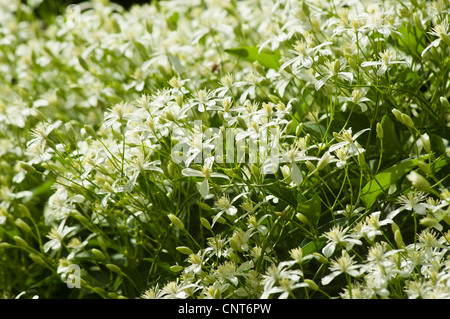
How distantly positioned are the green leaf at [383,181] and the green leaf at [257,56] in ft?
0.91

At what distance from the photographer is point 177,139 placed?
0.68 meters

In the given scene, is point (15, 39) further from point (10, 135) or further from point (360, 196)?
point (360, 196)

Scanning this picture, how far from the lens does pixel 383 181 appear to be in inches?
23.4

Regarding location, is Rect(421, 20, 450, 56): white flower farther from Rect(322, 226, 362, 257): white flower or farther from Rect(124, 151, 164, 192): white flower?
Rect(124, 151, 164, 192): white flower

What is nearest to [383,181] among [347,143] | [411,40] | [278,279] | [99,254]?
[347,143]

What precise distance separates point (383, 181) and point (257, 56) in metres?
0.31

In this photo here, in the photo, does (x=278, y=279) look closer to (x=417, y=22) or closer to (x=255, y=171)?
(x=255, y=171)

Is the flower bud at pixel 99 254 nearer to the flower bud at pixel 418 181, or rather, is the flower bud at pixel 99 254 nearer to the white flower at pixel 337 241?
the white flower at pixel 337 241

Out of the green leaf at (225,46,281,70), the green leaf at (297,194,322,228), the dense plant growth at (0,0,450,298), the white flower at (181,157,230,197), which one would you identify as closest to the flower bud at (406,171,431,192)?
the dense plant growth at (0,0,450,298)

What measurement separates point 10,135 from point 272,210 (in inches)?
26.8

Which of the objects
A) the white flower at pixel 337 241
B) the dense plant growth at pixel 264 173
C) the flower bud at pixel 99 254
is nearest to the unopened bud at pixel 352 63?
the dense plant growth at pixel 264 173

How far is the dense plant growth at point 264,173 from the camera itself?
573 mm

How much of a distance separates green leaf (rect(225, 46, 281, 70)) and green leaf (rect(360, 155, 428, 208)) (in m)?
0.28
